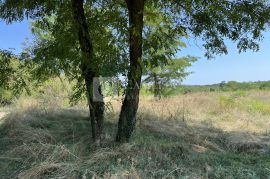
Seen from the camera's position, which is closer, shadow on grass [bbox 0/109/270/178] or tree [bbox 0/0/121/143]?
shadow on grass [bbox 0/109/270/178]

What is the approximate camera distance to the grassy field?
7156 mm

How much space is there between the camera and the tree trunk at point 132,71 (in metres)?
8.02

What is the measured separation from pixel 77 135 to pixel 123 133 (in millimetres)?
1330

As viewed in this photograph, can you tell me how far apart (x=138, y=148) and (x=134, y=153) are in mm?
231

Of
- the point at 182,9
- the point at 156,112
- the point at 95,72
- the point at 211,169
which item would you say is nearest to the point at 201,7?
the point at 182,9

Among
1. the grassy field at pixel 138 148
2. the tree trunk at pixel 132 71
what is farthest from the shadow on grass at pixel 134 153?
the tree trunk at pixel 132 71

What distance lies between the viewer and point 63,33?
897cm

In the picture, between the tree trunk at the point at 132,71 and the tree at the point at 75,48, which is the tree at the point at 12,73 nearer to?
the tree at the point at 75,48

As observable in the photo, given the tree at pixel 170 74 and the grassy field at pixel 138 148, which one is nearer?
the grassy field at pixel 138 148

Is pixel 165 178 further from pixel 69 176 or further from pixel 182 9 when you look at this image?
pixel 182 9

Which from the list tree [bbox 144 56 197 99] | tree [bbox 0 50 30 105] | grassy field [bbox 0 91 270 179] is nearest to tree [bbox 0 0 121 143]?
tree [bbox 0 50 30 105]

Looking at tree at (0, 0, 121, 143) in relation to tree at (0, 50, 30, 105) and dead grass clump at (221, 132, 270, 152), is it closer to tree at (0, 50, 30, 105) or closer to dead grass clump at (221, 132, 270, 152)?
tree at (0, 50, 30, 105)

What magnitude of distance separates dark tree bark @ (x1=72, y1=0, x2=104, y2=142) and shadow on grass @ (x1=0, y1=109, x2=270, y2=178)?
0.38m

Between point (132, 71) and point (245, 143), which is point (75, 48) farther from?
point (245, 143)
